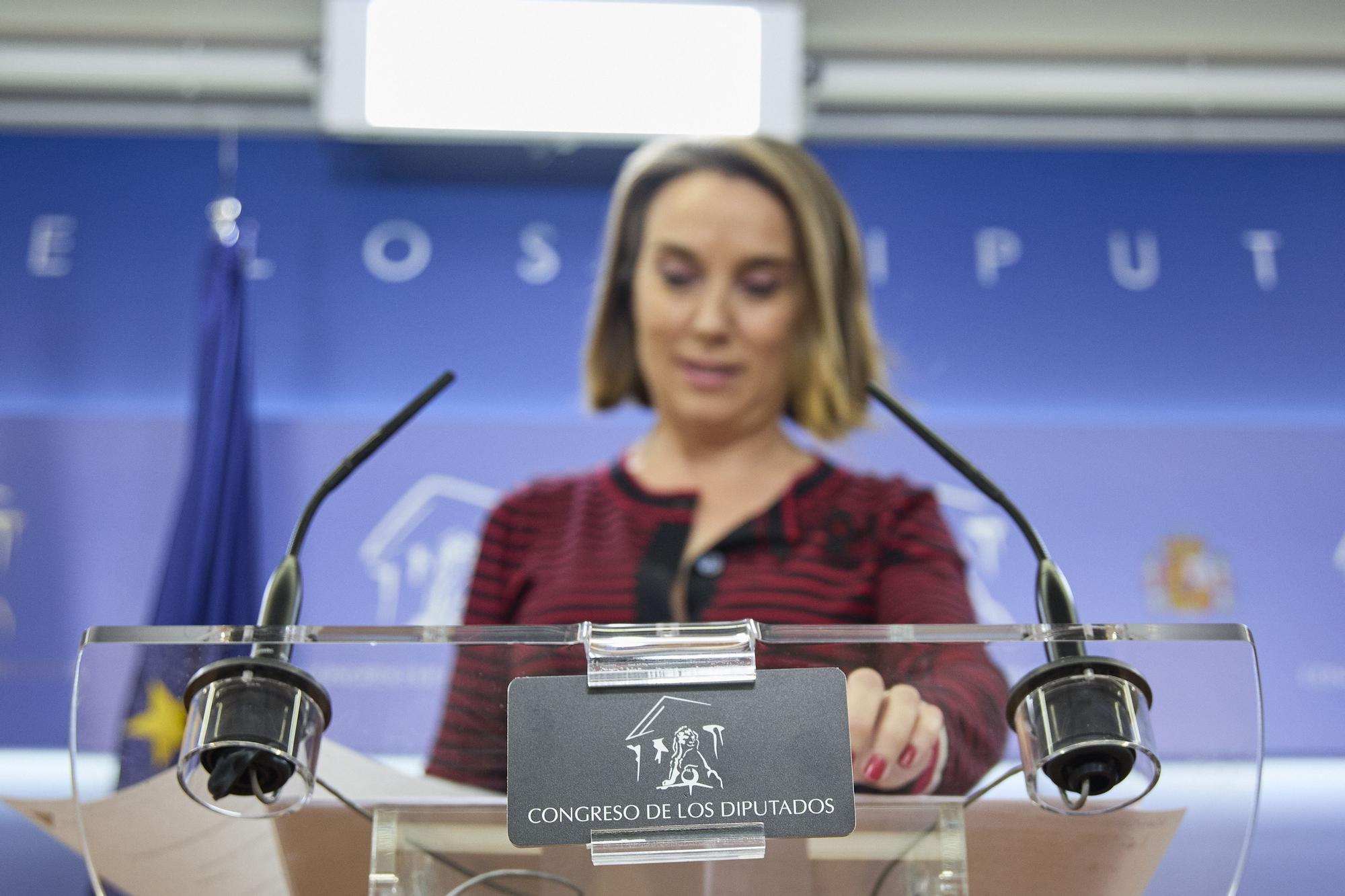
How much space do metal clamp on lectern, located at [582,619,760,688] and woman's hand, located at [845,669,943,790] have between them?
6 cm

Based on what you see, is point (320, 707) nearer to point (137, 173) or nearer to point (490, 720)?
point (490, 720)

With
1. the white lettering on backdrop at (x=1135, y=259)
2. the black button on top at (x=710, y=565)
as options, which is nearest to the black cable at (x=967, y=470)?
the black button on top at (x=710, y=565)

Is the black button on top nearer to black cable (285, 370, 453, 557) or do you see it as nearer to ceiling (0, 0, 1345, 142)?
black cable (285, 370, 453, 557)

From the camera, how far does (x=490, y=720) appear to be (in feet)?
2.07

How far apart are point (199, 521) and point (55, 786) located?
164 centimetres

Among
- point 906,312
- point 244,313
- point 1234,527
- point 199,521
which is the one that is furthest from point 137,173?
point 1234,527

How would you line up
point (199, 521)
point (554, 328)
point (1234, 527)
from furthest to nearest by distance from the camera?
point (554, 328) → point (1234, 527) → point (199, 521)

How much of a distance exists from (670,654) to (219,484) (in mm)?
1874

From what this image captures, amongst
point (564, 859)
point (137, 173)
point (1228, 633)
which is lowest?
point (564, 859)

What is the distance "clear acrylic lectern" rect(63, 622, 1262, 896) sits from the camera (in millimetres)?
629

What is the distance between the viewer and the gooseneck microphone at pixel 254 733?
2.00 ft

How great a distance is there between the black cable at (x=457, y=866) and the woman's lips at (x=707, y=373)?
1.42 m

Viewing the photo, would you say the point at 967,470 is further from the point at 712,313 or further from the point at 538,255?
the point at 538,255

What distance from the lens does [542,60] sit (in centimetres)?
259
